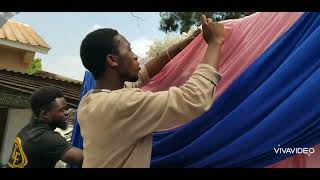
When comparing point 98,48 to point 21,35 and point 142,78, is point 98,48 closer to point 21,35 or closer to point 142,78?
point 142,78

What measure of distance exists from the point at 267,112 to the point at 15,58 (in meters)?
8.28

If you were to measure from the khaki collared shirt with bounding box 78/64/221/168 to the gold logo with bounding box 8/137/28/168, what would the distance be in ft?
2.24

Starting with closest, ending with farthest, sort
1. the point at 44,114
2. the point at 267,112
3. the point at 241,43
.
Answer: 1. the point at 267,112
2. the point at 241,43
3. the point at 44,114

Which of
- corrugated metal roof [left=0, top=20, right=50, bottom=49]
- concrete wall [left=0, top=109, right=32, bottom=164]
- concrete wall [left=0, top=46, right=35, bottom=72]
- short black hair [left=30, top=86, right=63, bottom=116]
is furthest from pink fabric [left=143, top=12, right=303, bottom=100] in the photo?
concrete wall [left=0, top=46, right=35, bottom=72]

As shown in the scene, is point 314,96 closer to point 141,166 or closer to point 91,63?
point 141,166

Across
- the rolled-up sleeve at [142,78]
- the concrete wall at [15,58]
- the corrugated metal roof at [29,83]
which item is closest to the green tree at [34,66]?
the concrete wall at [15,58]

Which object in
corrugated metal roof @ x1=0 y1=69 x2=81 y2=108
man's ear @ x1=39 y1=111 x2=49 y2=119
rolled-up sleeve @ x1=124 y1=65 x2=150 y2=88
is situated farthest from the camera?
corrugated metal roof @ x1=0 y1=69 x2=81 y2=108

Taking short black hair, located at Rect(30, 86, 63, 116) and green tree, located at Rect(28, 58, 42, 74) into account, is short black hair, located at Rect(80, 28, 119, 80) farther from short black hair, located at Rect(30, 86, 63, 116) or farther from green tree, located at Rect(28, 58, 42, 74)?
green tree, located at Rect(28, 58, 42, 74)

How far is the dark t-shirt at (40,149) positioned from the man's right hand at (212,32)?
3.10ft

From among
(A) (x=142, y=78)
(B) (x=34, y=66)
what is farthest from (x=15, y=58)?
(A) (x=142, y=78)

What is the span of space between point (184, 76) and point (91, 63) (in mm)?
511

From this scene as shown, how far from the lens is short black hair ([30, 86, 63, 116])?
251cm

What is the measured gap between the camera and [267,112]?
1.72 meters
